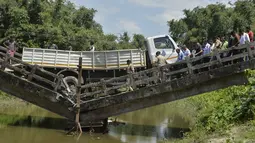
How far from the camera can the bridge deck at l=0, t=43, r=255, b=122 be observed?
1281 cm

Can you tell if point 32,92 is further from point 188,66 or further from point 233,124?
point 233,124

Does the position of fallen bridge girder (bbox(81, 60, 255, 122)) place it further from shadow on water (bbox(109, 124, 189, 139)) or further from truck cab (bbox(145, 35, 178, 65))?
truck cab (bbox(145, 35, 178, 65))

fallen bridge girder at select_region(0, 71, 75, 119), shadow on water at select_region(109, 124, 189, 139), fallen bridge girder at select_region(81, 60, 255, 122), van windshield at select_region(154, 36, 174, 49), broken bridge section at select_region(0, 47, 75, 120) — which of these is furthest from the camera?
van windshield at select_region(154, 36, 174, 49)

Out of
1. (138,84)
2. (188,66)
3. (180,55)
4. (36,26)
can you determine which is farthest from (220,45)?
(36,26)

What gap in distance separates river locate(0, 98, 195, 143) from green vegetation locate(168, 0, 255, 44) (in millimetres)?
29754

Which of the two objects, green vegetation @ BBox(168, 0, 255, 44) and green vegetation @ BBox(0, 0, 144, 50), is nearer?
green vegetation @ BBox(0, 0, 144, 50)

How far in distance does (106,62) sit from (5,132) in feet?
19.4

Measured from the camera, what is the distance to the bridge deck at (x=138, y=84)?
504 inches

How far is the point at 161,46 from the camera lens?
16625 mm

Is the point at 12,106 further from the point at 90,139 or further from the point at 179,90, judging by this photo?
the point at 179,90

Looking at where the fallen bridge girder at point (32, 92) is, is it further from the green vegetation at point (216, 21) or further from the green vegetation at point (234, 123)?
the green vegetation at point (216, 21)

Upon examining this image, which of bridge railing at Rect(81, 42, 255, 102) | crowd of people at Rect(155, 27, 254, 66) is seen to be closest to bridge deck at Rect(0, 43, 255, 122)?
bridge railing at Rect(81, 42, 255, 102)

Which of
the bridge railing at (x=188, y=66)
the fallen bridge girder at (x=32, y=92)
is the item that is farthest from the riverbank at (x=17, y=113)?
the bridge railing at (x=188, y=66)

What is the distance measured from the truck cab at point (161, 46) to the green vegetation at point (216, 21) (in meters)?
30.0
